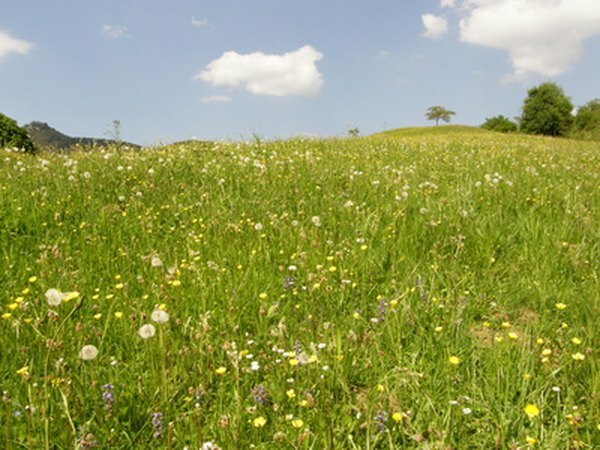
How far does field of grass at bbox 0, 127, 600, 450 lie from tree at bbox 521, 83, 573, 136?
74.8m

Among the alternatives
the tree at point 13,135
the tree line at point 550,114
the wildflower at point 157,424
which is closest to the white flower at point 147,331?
the wildflower at point 157,424

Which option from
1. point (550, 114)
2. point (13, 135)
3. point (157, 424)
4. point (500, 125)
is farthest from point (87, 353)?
point (500, 125)

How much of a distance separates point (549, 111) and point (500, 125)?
16.2m

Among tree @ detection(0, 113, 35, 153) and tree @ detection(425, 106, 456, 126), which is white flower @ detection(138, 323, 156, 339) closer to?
tree @ detection(0, 113, 35, 153)

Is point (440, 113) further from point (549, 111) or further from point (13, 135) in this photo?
point (13, 135)

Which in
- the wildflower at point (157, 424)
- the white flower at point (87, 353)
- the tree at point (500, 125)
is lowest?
the wildflower at point (157, 424)

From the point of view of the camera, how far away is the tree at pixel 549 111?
71312 millimetres

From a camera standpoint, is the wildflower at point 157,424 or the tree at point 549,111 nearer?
the wildflower at point 157,424

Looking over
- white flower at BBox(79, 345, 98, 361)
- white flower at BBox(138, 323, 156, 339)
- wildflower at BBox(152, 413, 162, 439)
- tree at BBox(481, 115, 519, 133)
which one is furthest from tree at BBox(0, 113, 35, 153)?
tree at BBox(481, 115, 519, 133)

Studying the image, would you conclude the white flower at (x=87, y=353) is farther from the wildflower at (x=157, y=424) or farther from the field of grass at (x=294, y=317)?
the wildflower at (x=157, y=424)

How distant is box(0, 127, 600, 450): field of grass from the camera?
229 centimetres

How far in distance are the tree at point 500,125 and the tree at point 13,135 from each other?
3107 inches

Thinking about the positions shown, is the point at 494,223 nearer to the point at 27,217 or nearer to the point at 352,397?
the point at 352,397

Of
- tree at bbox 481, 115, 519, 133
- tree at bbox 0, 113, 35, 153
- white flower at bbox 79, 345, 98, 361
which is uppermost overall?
tree at bbox 481, 115, 519, 133
